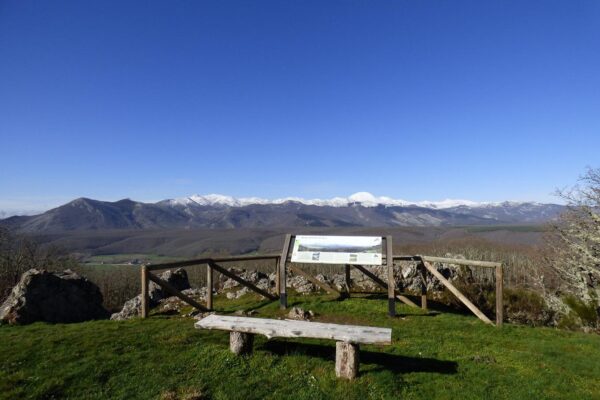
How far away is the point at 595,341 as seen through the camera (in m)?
11.7

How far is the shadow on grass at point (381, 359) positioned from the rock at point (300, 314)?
341 cm

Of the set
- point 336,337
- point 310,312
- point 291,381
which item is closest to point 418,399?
point 336,337

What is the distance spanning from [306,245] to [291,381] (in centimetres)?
801

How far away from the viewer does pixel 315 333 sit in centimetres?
805

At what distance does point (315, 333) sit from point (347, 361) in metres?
0.91

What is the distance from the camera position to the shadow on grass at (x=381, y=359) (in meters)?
8.77

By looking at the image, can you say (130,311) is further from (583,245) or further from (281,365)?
(583,245)

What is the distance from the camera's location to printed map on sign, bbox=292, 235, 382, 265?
14.2m

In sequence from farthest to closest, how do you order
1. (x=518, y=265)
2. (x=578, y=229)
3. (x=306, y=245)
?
(x=518, y=265) → (x=578, y=229) → (x=306, y=245)

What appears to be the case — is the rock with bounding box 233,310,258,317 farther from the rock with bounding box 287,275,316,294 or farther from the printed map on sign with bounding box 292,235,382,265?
the rock with bounding box 287,275,316,294

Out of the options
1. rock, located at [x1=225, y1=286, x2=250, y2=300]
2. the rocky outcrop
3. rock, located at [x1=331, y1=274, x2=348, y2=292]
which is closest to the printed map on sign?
rock, located at [x1=225, y1=286, x2=250, y2=300]

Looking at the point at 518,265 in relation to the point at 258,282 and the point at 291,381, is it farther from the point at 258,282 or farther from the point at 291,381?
the point at 291,381

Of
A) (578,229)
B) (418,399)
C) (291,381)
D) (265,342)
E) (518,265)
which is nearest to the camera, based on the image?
(418,399)

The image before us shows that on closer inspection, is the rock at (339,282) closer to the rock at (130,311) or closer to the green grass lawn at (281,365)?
the green grass lawn at (281,365)
